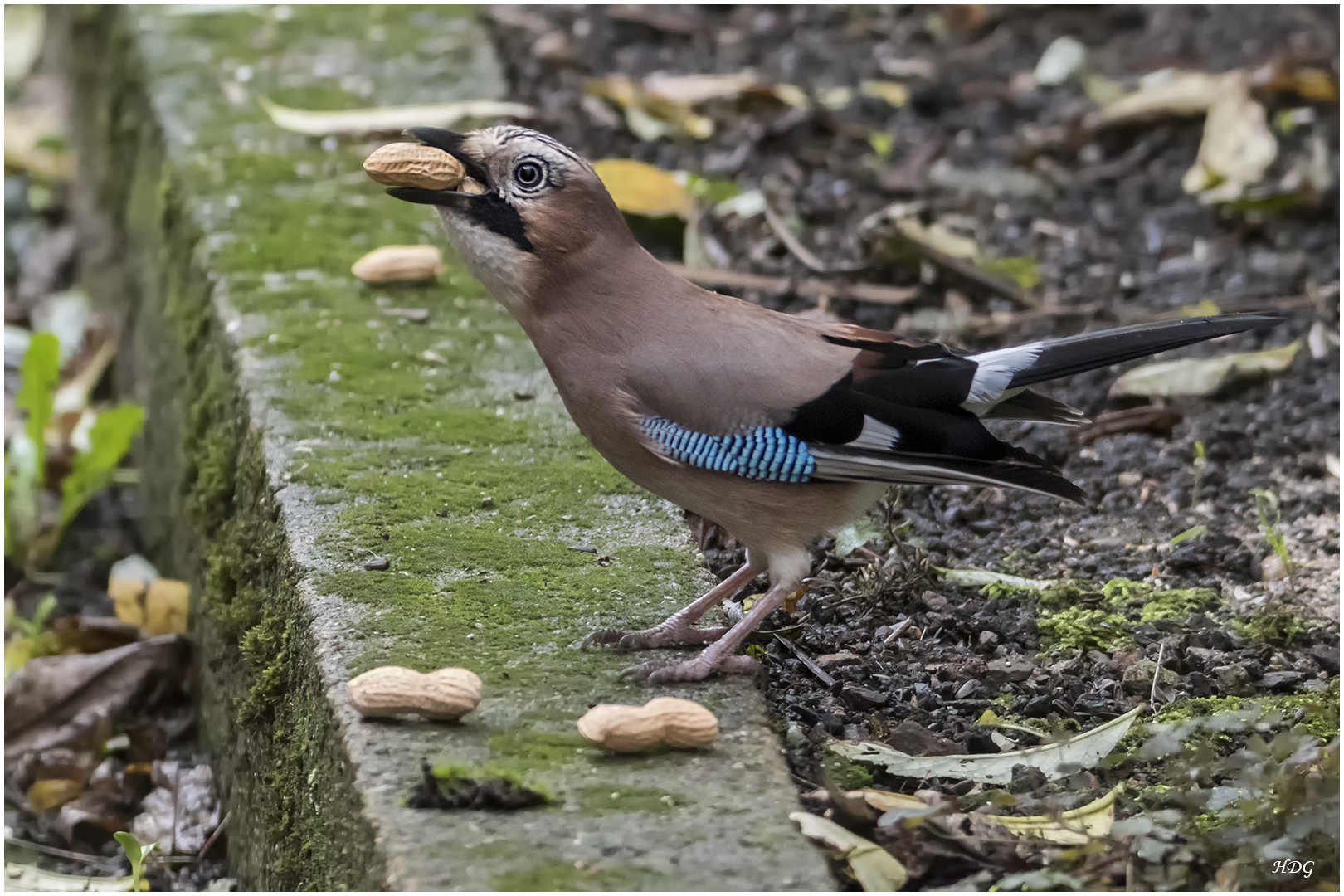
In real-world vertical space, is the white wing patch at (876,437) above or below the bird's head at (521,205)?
below

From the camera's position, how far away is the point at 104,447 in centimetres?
512

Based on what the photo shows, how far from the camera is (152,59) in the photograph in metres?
6.56

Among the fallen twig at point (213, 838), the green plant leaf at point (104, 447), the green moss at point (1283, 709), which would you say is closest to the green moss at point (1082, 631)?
the green moss at point (1283, 709)

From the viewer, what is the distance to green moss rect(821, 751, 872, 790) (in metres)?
2.95

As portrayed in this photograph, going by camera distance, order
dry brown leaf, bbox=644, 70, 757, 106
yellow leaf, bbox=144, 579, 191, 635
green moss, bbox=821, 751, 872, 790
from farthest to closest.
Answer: dry brown leaf, bbox=644, 70, 757, 106
yellow leaf, bbox=144, 579, 191, 635
green moss, bbox=821, 751, 872, 790

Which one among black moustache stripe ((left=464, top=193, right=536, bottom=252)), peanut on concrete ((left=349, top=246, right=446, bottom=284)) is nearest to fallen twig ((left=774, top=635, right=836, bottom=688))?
black moustache stripe ((left=464, top=193, right=536, bottom=252))

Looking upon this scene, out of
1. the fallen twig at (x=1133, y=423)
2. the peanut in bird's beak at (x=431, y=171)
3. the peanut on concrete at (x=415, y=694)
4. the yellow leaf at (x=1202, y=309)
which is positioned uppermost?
the peanut in bird's beak at (x=431, y=171)

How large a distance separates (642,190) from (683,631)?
2.40m

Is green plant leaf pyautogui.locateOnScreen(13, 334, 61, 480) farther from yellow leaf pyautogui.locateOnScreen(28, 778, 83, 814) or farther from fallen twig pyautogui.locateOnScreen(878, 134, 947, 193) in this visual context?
fallen twig pyautogui.locateOnScreen(878, 134, 947, 193)

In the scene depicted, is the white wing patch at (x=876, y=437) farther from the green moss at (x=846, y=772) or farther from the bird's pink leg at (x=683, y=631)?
the green moss at (x=846, y=772)

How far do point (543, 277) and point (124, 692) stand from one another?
6.47 feet

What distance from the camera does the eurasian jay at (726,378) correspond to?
10.7ft

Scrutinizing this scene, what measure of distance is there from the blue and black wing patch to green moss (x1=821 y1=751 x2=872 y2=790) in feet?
2.00

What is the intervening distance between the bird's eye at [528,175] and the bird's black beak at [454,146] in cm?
7
